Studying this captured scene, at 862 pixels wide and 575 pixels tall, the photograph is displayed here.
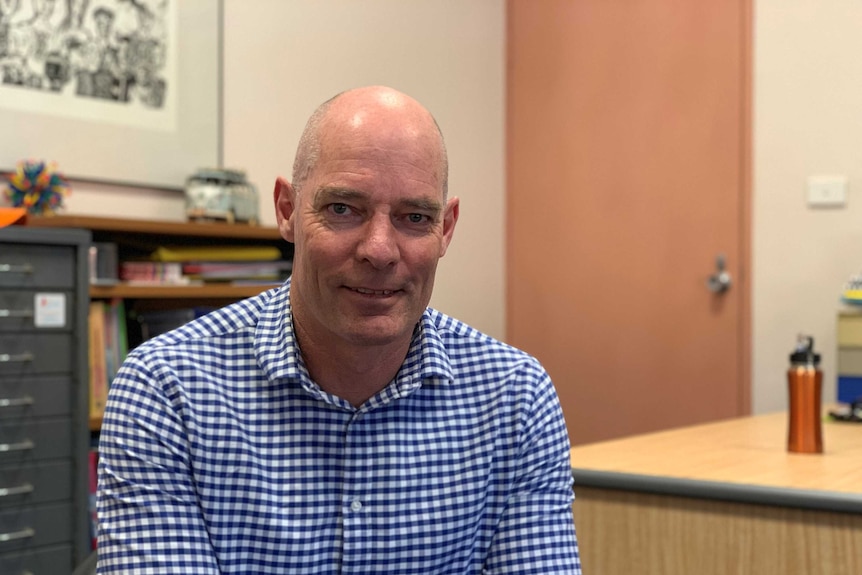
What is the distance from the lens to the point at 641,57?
424 cm

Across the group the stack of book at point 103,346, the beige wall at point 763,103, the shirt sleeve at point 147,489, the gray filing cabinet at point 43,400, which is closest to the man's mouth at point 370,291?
the shirt sleeve at point 147,489

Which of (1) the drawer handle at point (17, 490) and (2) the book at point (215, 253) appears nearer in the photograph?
(1) the drawer handle at point (17, 490)

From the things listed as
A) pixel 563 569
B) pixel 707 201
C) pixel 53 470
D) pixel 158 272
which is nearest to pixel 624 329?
Result: pixel 707 201

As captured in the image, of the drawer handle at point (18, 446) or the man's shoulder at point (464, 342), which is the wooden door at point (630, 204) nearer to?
the drawer handle at point (18, 446)

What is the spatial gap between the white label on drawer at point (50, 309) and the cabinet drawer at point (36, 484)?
329 millimetres

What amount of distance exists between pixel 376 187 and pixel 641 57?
3.30m

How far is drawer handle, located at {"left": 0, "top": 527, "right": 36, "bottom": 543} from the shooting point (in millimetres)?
2322

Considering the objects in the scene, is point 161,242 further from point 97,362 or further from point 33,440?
point 33,440

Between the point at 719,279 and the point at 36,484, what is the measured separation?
269 centimetres

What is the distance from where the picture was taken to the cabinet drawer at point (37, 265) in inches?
92.0

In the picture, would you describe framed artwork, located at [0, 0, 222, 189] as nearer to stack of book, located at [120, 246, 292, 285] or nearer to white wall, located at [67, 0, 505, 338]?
white wall, located at [67, 0, 505, 338]

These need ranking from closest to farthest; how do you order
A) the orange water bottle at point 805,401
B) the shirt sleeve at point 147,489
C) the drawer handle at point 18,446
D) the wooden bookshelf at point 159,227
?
the shirt sleeve at point 147,489, the orange water bottle at point 805,401, the drawer handle at point 18,446, the wooden bookshelf at point 159,227

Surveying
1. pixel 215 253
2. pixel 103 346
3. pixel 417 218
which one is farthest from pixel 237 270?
pixel 417 218

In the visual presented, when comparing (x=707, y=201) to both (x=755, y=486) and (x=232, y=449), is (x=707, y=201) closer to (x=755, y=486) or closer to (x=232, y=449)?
(x=755, y=486)
